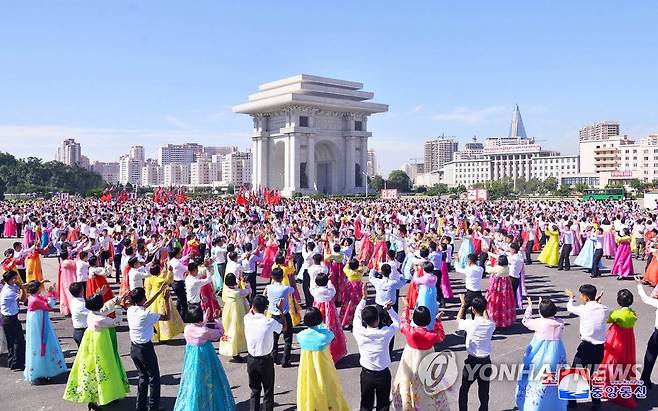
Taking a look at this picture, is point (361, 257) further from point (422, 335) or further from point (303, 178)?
point (303, 178)

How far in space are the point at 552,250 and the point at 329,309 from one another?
11.2 meters

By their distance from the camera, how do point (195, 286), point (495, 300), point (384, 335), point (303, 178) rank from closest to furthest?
point (384, 335)
point (195, 286)
point (495, 300)
point (303, 178)

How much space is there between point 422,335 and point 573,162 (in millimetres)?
140266

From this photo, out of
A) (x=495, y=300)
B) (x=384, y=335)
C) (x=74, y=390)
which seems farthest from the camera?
(x=495, y=300)

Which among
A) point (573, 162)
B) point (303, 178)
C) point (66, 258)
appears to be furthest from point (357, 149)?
point (573, 162)

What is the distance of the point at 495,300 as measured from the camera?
9344 millimetres

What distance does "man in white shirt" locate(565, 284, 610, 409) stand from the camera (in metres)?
6.03

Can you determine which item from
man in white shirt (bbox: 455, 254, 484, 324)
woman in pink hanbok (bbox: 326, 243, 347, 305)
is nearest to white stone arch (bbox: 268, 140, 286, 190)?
woman in pink hanbok (bbox: 326, 243, 347, 305)

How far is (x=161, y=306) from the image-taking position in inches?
339

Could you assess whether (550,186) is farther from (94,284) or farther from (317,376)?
(317,376)

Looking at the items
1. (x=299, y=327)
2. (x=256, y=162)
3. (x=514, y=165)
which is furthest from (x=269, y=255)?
(x=514, y=165)

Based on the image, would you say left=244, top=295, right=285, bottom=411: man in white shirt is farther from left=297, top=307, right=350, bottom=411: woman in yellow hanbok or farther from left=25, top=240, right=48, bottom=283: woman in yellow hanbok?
left=25, top=240, right=48, bottom=283: woman in yellow hanbok

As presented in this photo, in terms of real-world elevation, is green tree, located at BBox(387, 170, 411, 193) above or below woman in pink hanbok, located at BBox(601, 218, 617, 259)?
above

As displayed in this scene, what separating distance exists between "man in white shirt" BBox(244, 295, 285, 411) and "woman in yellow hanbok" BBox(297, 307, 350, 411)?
40 centimetres
